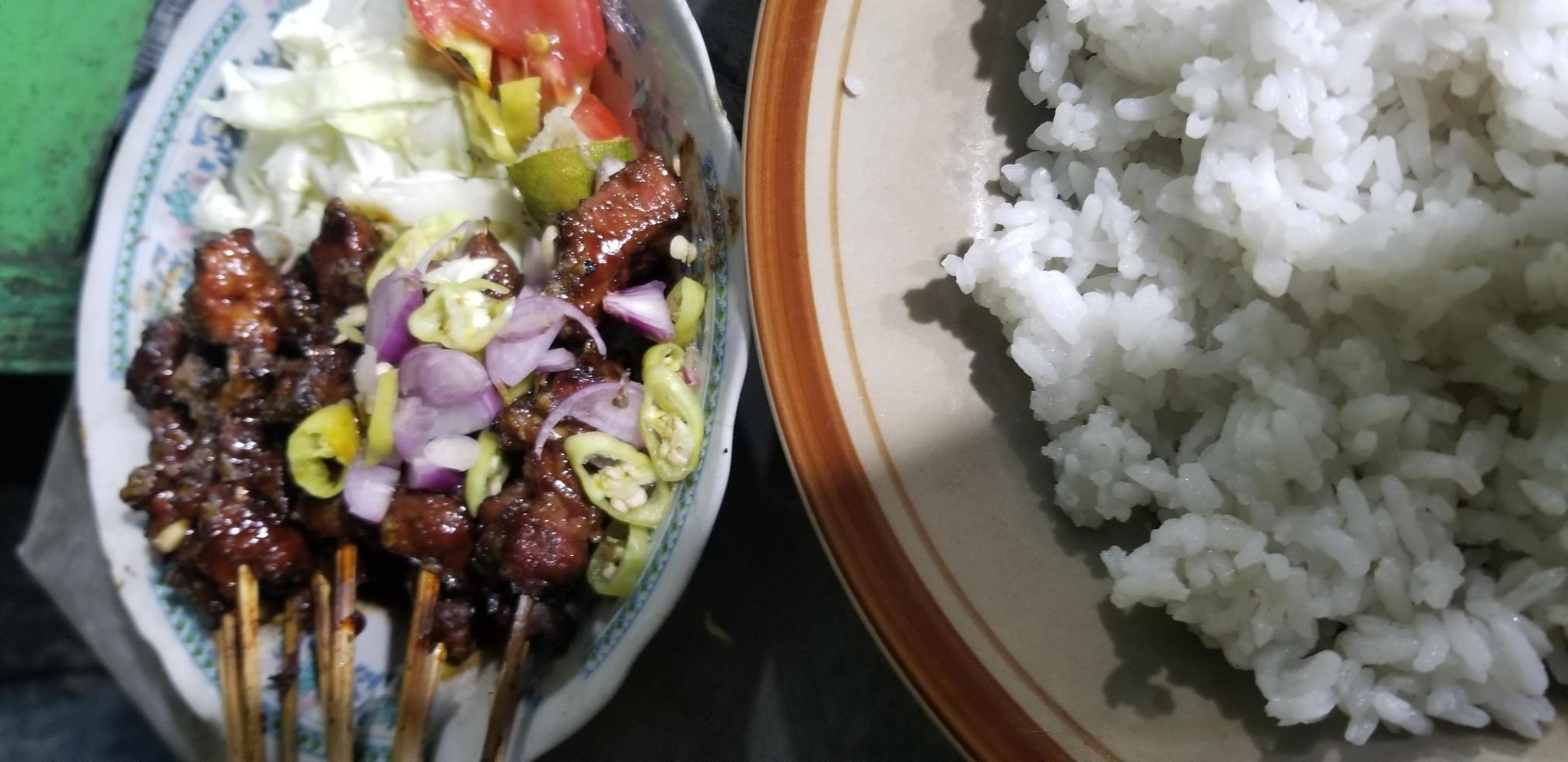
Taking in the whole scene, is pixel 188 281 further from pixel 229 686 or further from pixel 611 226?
pixel 611 226

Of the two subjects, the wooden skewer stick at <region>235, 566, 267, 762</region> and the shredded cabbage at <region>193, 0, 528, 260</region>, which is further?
the shredded cabbage at <region>193, 0, 528, 260</region>

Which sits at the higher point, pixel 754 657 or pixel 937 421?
pixel 937 421

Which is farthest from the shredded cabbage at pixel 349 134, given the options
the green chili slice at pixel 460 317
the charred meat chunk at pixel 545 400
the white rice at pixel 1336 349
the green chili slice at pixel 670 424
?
the white rice at pixel 1336 349

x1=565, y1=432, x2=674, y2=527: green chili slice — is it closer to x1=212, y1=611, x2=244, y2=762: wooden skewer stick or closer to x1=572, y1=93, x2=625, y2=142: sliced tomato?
x1=572, y1=93, x2=625, y2=142: sliced tomato

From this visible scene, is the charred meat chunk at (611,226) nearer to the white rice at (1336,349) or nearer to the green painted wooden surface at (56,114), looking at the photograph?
the white rice at (1336,349)

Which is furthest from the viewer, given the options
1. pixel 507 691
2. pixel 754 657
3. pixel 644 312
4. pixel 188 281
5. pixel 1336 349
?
pixel 188 281

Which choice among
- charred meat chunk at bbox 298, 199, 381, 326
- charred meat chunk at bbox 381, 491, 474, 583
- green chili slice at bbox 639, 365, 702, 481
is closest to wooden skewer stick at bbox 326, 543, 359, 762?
charred meat chunk at bbox 381, 491, 474, 583

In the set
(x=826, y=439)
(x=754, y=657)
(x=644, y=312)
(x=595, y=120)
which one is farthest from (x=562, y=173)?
(x=754, y=657)

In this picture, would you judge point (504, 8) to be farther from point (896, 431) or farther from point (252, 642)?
point (252, 642)
